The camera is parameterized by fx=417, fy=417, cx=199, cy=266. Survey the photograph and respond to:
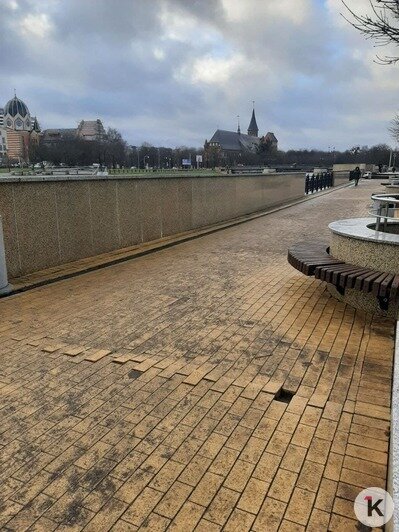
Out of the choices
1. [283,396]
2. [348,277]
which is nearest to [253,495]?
[283,396]

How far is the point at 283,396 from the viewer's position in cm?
304

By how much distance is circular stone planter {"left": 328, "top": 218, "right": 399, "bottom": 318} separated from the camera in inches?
179

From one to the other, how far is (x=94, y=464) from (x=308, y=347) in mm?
2170

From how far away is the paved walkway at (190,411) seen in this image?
2.08 meters

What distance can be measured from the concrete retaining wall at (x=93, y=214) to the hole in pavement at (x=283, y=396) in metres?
4.49

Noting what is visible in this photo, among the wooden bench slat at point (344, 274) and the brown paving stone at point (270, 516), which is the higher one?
the wooden bench slat at point (344, 274)

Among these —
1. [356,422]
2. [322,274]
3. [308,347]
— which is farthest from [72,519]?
[322,274]

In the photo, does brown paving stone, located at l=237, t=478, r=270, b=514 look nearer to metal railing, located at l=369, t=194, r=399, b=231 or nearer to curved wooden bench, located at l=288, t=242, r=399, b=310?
curved wooden bench, located at l=288, t=242, r=399, b=310

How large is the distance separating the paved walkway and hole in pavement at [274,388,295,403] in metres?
0.02

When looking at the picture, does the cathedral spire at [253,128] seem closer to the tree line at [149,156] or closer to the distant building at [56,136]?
the tree line at [149,156]

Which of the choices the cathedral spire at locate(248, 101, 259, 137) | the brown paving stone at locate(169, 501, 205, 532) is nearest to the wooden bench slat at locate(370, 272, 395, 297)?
the brown paving stone at locate(169, 501, 205, 532)

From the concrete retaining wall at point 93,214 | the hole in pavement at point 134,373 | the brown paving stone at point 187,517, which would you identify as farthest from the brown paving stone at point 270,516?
the concrete retaining wall at point 93,214

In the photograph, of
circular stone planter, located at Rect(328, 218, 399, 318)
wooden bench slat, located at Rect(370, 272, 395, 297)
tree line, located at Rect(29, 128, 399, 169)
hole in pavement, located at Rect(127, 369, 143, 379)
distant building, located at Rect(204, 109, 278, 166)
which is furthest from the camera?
distant building, located at Rect(204, 109, 278, 166)

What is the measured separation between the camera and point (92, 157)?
76125 millimetres
